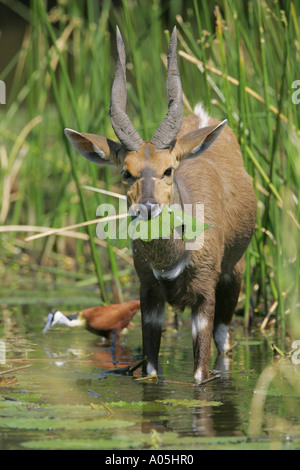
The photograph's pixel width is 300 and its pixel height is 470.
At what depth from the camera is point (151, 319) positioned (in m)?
5.29

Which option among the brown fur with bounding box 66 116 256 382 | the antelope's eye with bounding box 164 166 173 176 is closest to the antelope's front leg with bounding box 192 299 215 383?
the brown fur with bounding box 66 116 256 382

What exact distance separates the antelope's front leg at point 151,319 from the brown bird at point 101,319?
790 mm

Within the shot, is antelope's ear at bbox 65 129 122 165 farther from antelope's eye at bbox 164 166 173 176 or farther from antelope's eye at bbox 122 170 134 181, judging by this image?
antelope's eye at bbox 164 166 173 176

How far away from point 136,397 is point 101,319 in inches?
60.6

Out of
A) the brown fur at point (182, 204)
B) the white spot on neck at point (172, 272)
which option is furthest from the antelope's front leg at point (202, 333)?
the white spot on neck at point (172, 272)

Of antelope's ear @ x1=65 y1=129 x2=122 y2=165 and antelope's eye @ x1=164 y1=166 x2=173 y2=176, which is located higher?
antelope's ear @ x1=65 y1=129 x2=122 y2=165

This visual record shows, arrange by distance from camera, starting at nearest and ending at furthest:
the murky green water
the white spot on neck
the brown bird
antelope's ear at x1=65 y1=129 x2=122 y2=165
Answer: the murky green water, antelope's ear at x1=65 y1=129 x2=122 y2=165, the white spot on neck, the brown bird

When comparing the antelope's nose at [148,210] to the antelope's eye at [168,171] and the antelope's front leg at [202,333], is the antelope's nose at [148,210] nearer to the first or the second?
the antelope's eye at [168,171]

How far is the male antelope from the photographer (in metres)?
4.61

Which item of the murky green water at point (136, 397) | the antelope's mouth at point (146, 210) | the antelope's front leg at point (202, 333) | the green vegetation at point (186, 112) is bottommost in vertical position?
the murky green water at point (136, 397)

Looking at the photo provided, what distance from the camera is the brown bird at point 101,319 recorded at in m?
6.05

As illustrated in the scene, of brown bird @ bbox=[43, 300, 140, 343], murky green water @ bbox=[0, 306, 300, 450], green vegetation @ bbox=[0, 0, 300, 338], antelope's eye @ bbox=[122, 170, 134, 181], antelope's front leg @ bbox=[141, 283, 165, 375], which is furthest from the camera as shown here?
brown bird @ bbox=[43, 300, 140, 343]

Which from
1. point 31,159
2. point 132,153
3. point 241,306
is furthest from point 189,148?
point 31,159

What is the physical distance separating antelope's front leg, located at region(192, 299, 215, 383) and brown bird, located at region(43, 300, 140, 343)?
1046mm
